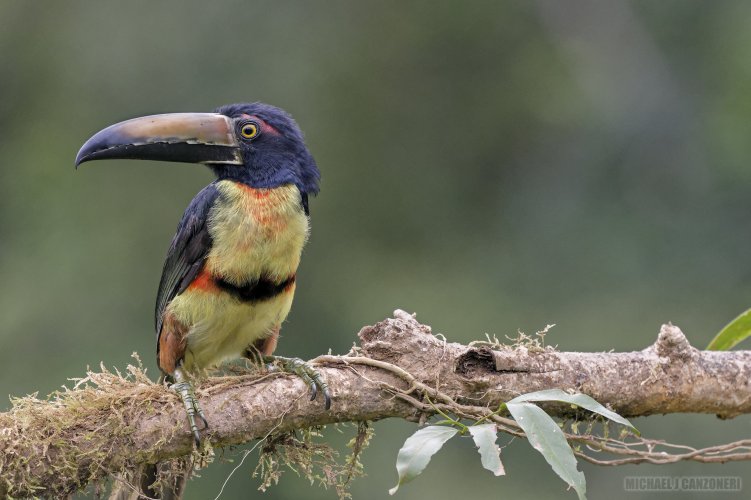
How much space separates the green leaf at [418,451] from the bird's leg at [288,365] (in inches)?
19.0

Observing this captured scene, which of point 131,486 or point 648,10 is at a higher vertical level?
point 648,10

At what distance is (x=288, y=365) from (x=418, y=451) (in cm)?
93

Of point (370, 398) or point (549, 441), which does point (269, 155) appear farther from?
point (549, 441)

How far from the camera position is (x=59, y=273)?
32.0 ft

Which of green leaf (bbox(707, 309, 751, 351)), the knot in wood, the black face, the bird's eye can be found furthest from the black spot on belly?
green leaf (bbox(707, 309, 751, 351))

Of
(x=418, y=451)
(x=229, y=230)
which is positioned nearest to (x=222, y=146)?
(x=229, y=230)

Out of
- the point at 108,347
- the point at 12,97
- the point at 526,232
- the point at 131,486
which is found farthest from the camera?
the point at 12,97

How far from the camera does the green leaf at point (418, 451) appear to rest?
302cm

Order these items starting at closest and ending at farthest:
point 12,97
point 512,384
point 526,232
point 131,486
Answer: point 131,486 → point 512,384 → point 526,232 → point 12,97

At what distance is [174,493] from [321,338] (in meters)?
5.74

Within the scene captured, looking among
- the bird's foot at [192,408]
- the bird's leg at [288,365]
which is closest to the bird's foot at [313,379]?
the bird's leg at [288,365]

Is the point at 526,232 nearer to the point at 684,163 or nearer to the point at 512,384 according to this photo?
the point at 684,163

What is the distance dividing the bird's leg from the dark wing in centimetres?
38

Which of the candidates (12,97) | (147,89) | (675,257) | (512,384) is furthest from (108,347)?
(512,384)
